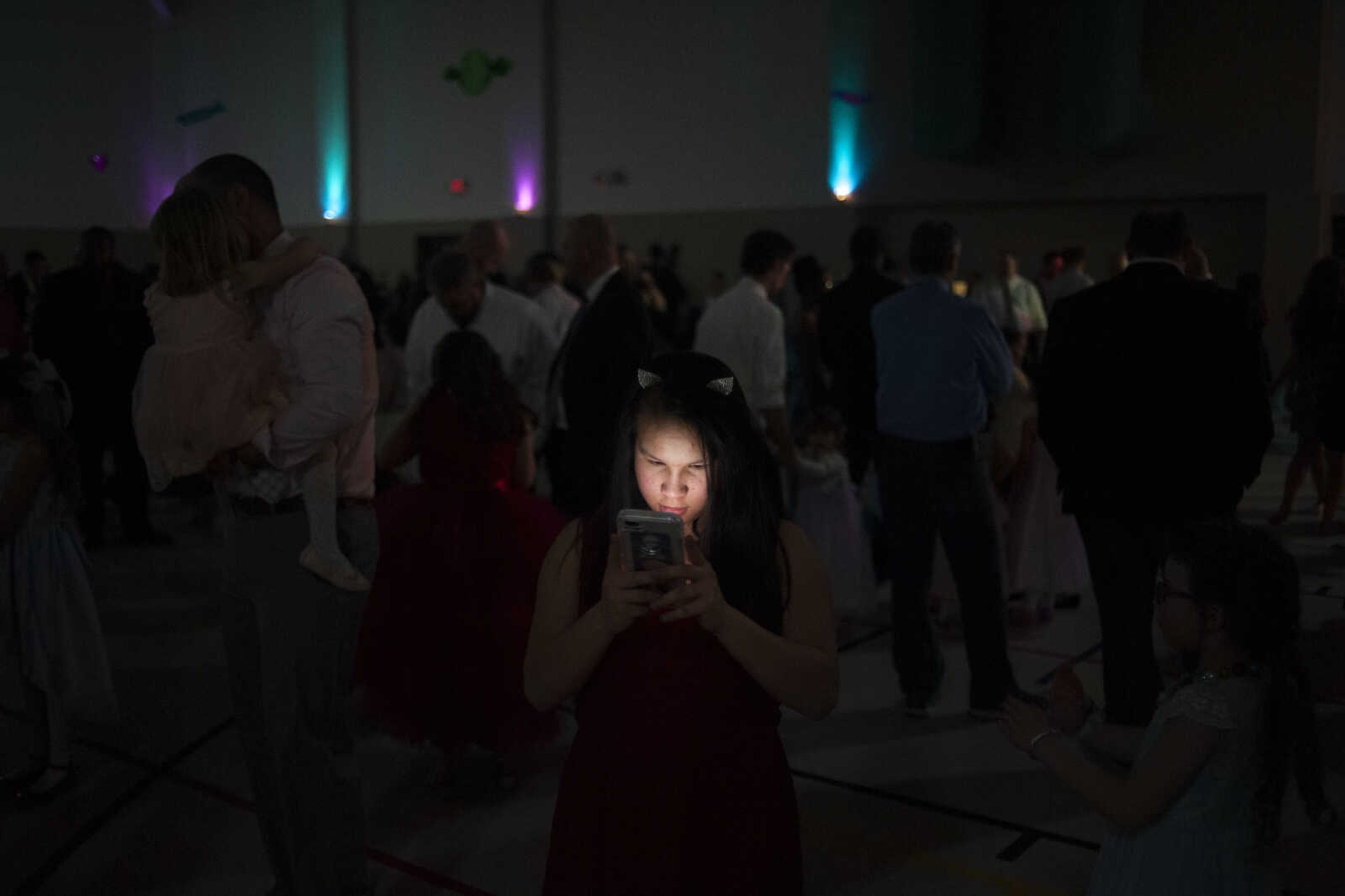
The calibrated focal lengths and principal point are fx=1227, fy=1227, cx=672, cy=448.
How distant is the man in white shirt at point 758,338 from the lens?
16.3ft

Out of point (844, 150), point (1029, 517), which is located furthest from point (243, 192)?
point (844, 150)

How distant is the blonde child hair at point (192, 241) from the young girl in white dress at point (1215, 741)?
1.74 m

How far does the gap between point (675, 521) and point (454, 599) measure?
2.21 meters

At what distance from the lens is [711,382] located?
1.83 m

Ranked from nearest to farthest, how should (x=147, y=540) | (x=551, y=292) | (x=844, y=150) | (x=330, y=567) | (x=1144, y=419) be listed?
(x=330, y=567) → (x=1144, y=419) → (x=147, y=540) → (x=551, y=292) → (x=844, y=150)

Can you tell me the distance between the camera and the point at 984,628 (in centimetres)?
416

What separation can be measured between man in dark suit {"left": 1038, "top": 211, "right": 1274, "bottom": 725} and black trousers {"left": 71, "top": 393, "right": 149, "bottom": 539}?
5301 millimetres

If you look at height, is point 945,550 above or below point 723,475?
below

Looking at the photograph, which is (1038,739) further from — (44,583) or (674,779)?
(44,583)

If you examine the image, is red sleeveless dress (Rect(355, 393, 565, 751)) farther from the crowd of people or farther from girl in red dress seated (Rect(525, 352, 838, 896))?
girl in red dress seated (Rect(525, 352, 838, 896))

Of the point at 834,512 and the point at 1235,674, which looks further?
the point at 834,512

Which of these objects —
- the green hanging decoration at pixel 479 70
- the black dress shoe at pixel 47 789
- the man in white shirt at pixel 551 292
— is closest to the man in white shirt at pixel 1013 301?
the man in white shirt at pixel 551 292

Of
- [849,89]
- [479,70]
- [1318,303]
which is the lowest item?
[1318,303]

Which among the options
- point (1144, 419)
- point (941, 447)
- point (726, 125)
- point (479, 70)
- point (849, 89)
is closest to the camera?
point (1144, 419)
